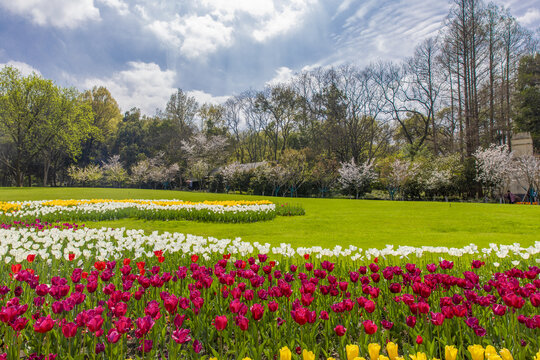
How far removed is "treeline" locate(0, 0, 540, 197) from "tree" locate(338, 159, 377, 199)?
1.46ft

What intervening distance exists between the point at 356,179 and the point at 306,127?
709 inches

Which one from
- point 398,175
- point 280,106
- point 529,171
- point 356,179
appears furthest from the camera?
point 280,106

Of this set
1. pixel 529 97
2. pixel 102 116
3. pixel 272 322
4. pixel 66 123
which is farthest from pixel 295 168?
pixel 102 116

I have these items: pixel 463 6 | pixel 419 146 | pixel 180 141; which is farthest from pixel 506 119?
pixel 180 141

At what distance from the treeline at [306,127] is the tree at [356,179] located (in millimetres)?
446

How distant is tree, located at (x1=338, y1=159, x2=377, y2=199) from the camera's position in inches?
1038

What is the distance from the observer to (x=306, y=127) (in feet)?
141

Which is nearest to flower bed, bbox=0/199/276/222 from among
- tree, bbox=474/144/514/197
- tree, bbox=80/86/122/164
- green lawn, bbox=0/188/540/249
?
green lawn, bbox=0/188/540/249

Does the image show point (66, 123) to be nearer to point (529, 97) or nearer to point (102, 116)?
point (102, 116)

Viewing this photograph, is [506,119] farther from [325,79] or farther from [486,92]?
[325,79]

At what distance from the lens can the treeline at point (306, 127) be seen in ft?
82.0

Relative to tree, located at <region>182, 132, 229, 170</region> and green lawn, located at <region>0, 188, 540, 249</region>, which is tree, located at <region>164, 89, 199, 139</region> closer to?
tree, located at <region>182, 132, 229, 170</region>

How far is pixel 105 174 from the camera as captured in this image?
4528 centimetres

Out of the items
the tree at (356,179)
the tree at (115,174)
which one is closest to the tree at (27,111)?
the tree at (115,174)
